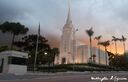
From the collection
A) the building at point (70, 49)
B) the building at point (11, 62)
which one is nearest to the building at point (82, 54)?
the building at point (70, 49)

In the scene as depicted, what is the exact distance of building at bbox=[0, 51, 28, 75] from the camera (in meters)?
42.9

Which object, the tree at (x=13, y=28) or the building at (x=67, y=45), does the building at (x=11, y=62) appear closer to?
the tree at (x=13, y=28)

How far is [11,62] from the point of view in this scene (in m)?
43.0

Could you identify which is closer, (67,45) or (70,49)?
(70,49)

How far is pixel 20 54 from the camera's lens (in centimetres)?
4497

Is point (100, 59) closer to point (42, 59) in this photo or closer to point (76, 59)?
point (76, 59)

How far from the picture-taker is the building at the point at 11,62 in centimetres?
4288

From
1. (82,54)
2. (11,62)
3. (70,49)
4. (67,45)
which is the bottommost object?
(11,62)

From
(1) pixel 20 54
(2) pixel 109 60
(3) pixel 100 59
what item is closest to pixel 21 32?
(1) pixel 20 54

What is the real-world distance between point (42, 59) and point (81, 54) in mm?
28078

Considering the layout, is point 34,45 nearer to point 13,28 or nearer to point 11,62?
point 13,28

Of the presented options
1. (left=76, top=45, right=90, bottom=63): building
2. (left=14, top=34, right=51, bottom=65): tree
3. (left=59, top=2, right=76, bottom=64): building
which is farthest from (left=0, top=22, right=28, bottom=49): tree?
(left=76, top=45, right=90, bottom=63): building

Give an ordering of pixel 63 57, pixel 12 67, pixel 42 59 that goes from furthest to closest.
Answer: pixel 63 57 → pixel 42 59 → pixel 12 67

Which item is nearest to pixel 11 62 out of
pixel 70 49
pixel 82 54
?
pixel 70 49
